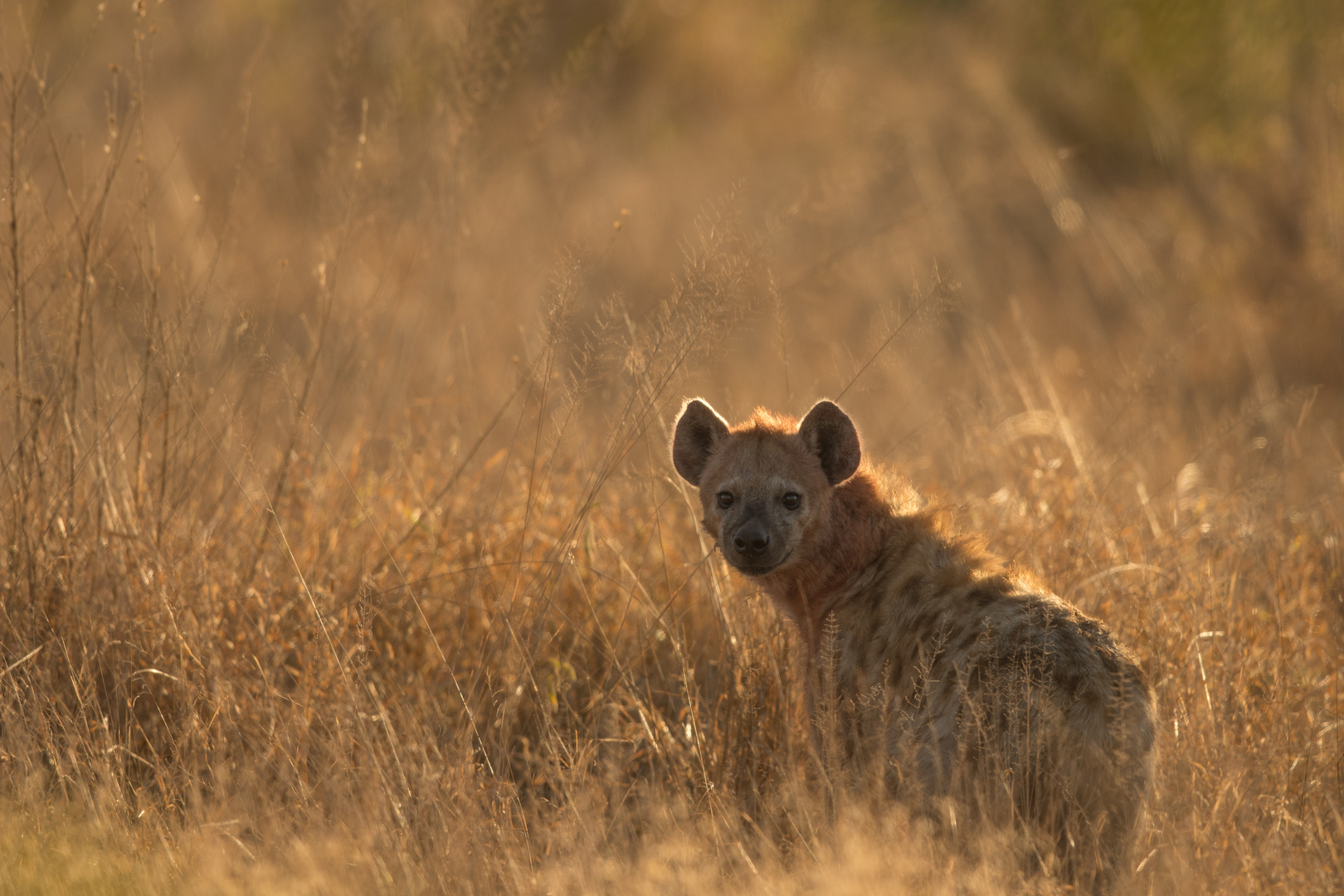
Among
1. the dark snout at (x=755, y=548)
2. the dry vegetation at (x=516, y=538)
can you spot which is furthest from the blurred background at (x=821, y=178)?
the dark snout at (x=755, y=548)

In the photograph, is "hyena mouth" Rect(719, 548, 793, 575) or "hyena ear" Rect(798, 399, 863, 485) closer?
"hyena mouth" Rect(719, 548, 793, 575)

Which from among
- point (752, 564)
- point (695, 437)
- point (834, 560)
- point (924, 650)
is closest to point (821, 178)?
point (695, 437)

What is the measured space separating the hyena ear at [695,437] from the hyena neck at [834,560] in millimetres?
475

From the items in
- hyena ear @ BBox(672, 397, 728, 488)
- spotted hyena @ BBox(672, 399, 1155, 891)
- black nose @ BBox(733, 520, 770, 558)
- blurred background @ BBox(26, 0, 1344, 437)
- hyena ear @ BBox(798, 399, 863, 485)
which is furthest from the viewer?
blurred background @ BBox(26, 0, 1344, 437)

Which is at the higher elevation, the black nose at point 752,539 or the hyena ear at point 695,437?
the hyena ear at point 695,437

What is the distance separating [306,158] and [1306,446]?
8.83 meters

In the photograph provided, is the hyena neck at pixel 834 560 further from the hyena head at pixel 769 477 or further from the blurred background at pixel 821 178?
the blurred background at pixel 821 178

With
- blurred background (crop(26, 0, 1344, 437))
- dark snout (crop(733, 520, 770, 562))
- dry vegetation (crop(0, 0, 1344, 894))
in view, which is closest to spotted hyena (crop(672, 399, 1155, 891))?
dark snout (crop(733, 520, 770, 562))

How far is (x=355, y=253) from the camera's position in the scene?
10055 mm

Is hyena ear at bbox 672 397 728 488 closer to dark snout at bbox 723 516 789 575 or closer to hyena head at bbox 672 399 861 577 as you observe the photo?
hyena head at bbox 672 399 861 577

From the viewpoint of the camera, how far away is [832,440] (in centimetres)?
418

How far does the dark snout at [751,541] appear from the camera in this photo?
3.96m

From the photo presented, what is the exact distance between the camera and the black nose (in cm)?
396

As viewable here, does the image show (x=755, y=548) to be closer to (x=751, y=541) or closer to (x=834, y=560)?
(x=751, y=541)
